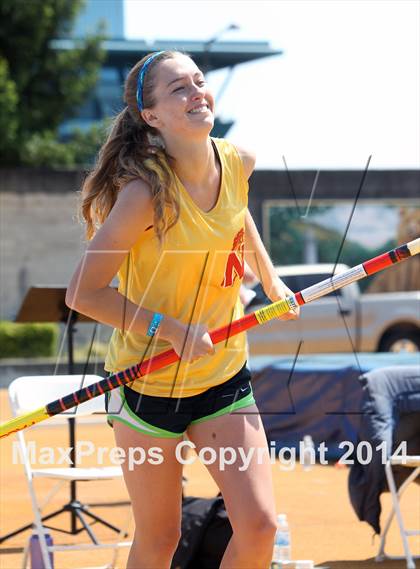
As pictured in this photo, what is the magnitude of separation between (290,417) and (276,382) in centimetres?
34

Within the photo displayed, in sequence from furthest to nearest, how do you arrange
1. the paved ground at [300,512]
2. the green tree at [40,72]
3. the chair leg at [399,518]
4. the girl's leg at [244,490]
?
the green tree at [40,72] < the paved ground at [300,512] < the chair leg at [399,518] < the girl's leg at [244,490]

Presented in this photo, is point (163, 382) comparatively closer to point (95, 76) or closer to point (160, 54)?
point (160, 54)

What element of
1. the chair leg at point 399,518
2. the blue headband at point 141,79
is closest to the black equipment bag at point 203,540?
the chair leg at point 399,518

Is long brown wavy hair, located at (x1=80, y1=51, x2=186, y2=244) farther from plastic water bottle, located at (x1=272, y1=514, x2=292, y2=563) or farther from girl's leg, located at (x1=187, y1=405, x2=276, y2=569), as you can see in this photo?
plastic water bottle, located at (x1=272, y1=514, x2=292, y2=563)

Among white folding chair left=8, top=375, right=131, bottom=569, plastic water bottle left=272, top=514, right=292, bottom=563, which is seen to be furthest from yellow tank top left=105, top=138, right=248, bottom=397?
plastic water bottle left=272, top=514, right=292, bottom=563

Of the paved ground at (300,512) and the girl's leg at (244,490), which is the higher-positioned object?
the paved ground at (300,512)

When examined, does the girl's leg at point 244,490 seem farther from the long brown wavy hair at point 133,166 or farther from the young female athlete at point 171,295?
the long brown wavy hair at point 133,166

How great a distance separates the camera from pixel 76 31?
1297 inches

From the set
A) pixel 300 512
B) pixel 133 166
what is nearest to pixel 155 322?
pixel 133 166

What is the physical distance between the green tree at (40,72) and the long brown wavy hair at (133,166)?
84.9 feet

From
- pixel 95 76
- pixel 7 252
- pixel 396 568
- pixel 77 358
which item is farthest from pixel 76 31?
pixel 396 568

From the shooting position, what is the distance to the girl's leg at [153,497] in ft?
11.4

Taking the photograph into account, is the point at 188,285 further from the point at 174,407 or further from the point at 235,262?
the point at 174,407

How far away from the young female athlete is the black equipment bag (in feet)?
5.81
